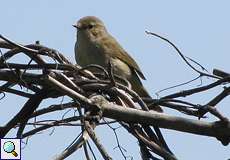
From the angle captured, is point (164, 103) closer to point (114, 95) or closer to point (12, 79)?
point (114, 95)

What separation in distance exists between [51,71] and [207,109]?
22.5 inches

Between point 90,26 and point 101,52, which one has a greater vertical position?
point 90,26

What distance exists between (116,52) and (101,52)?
0.76 ft

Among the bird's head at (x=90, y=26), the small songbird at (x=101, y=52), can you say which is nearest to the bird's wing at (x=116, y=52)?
the small songbird at (x=101, y=52)

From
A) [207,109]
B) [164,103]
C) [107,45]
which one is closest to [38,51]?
[164,103]

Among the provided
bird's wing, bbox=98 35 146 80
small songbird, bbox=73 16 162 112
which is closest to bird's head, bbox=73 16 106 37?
small songbird, bbox=73 16 162 112

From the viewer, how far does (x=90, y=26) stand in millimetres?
6992

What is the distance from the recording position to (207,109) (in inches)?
89.0

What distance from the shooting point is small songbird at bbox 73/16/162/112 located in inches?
243

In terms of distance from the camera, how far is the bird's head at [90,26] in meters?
6.84

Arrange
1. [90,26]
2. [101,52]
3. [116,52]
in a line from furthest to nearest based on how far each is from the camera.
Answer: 1. [90,26]
2. [116,52]
3. [101,52]

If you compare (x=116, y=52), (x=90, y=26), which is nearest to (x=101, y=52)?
(x=116, y=52)

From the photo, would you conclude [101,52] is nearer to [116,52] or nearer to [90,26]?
[116,52]

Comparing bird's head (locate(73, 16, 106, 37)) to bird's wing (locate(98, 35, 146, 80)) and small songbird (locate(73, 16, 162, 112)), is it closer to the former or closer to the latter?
small songbird (locate(73, 16, 162, 112))
